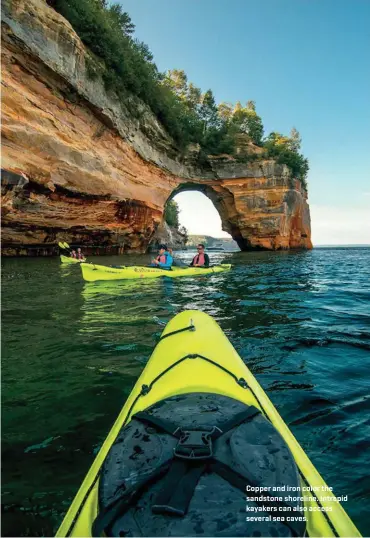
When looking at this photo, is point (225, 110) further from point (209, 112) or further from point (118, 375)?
point (118, 375)

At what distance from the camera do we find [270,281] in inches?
432

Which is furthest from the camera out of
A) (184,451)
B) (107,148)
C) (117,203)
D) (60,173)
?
(117,203)

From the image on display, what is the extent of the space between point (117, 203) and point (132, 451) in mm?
19384

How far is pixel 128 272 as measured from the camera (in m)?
10.7

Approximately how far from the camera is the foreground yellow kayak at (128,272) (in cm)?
999

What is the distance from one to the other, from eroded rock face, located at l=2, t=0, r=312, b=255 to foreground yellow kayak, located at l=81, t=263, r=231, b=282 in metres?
5.52

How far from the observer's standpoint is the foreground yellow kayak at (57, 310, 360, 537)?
3.87ft

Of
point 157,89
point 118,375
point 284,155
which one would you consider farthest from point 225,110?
point 118,375

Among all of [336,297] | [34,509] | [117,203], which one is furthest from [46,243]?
[34,509]

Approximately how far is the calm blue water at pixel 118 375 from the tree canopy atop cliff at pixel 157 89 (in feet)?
50.3

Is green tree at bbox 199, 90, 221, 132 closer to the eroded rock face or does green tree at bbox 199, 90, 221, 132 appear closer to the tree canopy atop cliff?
the tree canopy atop cliff

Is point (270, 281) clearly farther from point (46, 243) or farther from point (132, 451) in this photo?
point (46, 243)

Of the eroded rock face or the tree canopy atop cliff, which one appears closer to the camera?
the eroded rock face

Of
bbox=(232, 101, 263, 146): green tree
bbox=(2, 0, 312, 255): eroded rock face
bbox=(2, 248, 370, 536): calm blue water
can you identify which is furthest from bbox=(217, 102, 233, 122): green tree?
bbox=(2, 248, 370, 536): calm blue water
